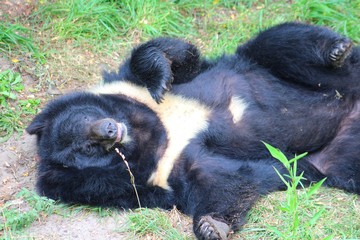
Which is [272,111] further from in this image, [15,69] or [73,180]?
[15,69]

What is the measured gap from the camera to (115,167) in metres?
5.27

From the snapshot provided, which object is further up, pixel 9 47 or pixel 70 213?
pixel 9 47

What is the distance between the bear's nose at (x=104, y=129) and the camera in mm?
5094

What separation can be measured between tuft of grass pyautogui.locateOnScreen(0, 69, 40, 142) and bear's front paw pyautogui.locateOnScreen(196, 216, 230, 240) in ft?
7.55

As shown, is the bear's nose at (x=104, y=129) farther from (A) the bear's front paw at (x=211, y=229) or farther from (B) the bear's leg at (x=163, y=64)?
(A) the bear's front paw at (x=211, y=229)

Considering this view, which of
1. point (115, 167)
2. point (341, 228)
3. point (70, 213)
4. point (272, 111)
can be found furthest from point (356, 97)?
point (70, 213)

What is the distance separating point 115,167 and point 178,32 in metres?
2.50

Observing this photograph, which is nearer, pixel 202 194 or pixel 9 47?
pixel 202 194

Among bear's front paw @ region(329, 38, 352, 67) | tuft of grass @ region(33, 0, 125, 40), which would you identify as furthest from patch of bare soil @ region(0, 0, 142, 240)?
bear's front paw @ region(329, 38, 352, 67)

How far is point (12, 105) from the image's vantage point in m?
6.41

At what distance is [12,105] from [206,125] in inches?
78.8

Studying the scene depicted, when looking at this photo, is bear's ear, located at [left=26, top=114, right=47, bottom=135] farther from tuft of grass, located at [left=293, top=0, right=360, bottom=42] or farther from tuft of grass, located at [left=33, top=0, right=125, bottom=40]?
tuft of grass, located at [left=293, top=0, right=360, bottom=42]

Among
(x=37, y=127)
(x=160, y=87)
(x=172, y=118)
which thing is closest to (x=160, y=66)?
(x=160, y=87)

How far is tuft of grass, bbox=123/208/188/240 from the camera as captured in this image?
479 cm
